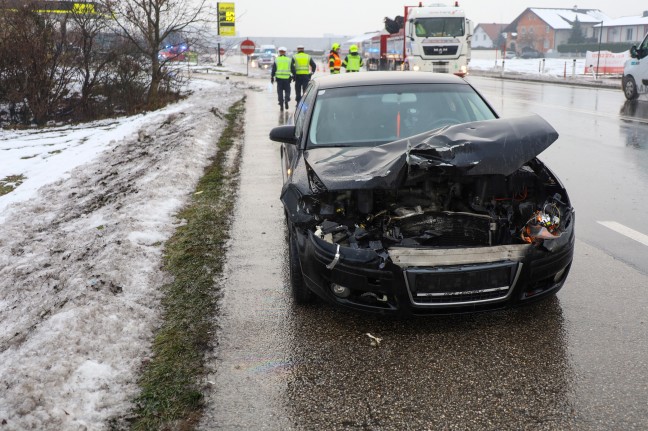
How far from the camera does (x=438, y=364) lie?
3.74 metres

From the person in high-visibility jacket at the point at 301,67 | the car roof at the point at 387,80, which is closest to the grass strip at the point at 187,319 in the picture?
the car roof at the point at 387,80

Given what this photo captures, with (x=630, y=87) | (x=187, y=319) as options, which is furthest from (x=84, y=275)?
(x=630, y=87)

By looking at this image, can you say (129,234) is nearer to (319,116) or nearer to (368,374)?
(319,116)

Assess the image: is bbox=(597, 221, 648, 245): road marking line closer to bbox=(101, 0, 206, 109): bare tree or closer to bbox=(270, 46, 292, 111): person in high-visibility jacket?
bbox=(270, 46, 292, 111): person in high-visibility jacket

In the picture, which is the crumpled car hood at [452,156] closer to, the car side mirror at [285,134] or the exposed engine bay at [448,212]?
the exposed engine bay at [448,212]

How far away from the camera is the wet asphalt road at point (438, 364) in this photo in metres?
3.20

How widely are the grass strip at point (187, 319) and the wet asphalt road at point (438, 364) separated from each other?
0.41 feet

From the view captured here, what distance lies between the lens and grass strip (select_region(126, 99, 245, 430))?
10.7 feet

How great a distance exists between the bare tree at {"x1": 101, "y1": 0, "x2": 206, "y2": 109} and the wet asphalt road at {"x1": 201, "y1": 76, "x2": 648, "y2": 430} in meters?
19.2

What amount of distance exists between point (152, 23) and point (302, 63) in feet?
26.5

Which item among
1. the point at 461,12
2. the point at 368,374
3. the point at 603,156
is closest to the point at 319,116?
the point at 368,374

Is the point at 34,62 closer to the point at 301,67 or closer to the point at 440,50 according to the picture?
the point at 301,67

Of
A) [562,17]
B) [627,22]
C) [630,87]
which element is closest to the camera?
[630,87]

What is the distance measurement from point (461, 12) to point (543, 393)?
25.3m
